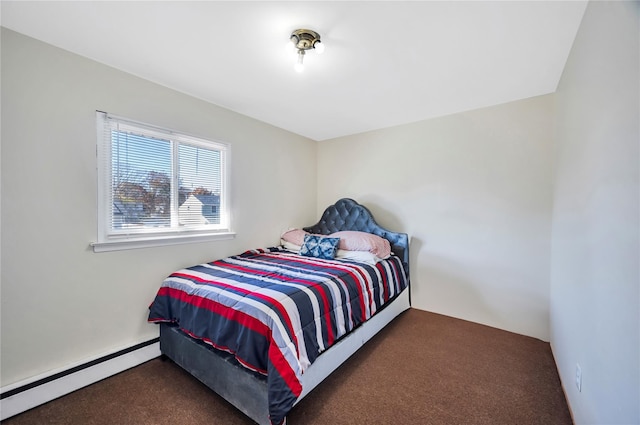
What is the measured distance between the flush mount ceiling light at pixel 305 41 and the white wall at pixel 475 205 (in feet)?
6.47

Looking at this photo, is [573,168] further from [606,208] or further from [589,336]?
[589,336]

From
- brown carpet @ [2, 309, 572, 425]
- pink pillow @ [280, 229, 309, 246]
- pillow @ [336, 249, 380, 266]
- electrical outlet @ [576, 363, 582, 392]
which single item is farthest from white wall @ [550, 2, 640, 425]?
pink pillow @ [280, 229, 309, 246]

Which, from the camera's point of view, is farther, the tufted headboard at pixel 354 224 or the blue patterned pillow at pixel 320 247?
the tufted headboard at pixel 354 224

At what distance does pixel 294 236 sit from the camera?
3.48 meters

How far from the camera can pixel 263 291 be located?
174cm

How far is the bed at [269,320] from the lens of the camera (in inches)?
56.6

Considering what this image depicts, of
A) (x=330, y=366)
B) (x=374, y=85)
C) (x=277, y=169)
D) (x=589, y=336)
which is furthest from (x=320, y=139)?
(x=589, y=336)

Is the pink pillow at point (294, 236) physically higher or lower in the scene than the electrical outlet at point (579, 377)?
higher

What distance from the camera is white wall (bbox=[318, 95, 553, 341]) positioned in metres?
2.52

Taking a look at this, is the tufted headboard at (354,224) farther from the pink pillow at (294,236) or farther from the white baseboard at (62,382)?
the white baseboard at (62,382)

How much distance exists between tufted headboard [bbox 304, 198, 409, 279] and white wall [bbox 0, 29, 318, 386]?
204cm

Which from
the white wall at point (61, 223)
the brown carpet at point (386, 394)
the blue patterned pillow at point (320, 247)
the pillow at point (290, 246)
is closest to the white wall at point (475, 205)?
the brown carpet at point (386, 394)

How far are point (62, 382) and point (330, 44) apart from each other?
3.02 metres

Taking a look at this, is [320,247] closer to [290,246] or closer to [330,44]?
[290,246]
